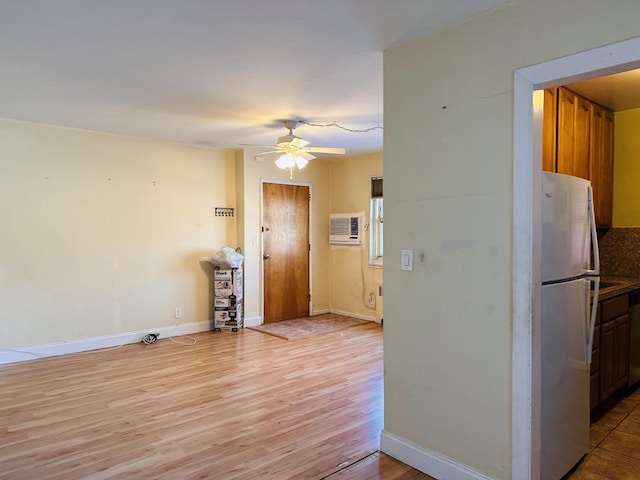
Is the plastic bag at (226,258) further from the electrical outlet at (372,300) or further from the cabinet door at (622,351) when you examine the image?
the cabinet door at (622,351)

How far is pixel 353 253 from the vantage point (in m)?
6.27

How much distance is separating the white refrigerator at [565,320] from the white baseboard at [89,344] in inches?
171

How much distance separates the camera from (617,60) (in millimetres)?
1591

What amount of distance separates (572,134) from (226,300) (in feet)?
13.8

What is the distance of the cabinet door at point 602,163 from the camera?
326 cm

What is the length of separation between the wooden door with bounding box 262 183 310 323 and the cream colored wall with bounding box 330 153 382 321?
500 millimetres

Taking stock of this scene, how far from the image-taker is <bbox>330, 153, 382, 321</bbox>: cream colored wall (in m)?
6.01

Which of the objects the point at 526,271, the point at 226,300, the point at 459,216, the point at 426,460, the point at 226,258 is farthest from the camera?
the point at 226,300

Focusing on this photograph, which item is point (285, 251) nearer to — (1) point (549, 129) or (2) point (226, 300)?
(2) point (226, 300)

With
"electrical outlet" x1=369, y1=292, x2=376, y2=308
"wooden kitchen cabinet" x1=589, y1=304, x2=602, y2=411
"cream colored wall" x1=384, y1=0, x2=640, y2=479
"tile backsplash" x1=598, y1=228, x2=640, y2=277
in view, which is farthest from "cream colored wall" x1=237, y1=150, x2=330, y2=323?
"wooden kitchen cabinet" x1=589, y1=304, x2=602, y2=411

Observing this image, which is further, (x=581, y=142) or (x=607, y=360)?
(x=581, y=142)

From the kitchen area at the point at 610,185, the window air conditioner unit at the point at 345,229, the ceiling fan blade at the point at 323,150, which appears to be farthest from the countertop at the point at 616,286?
the window air conditioner unit at the point at 345,229

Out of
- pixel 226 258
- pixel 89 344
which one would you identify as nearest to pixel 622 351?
pixel 226 258

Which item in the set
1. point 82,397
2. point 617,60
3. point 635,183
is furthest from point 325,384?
point 635,183
